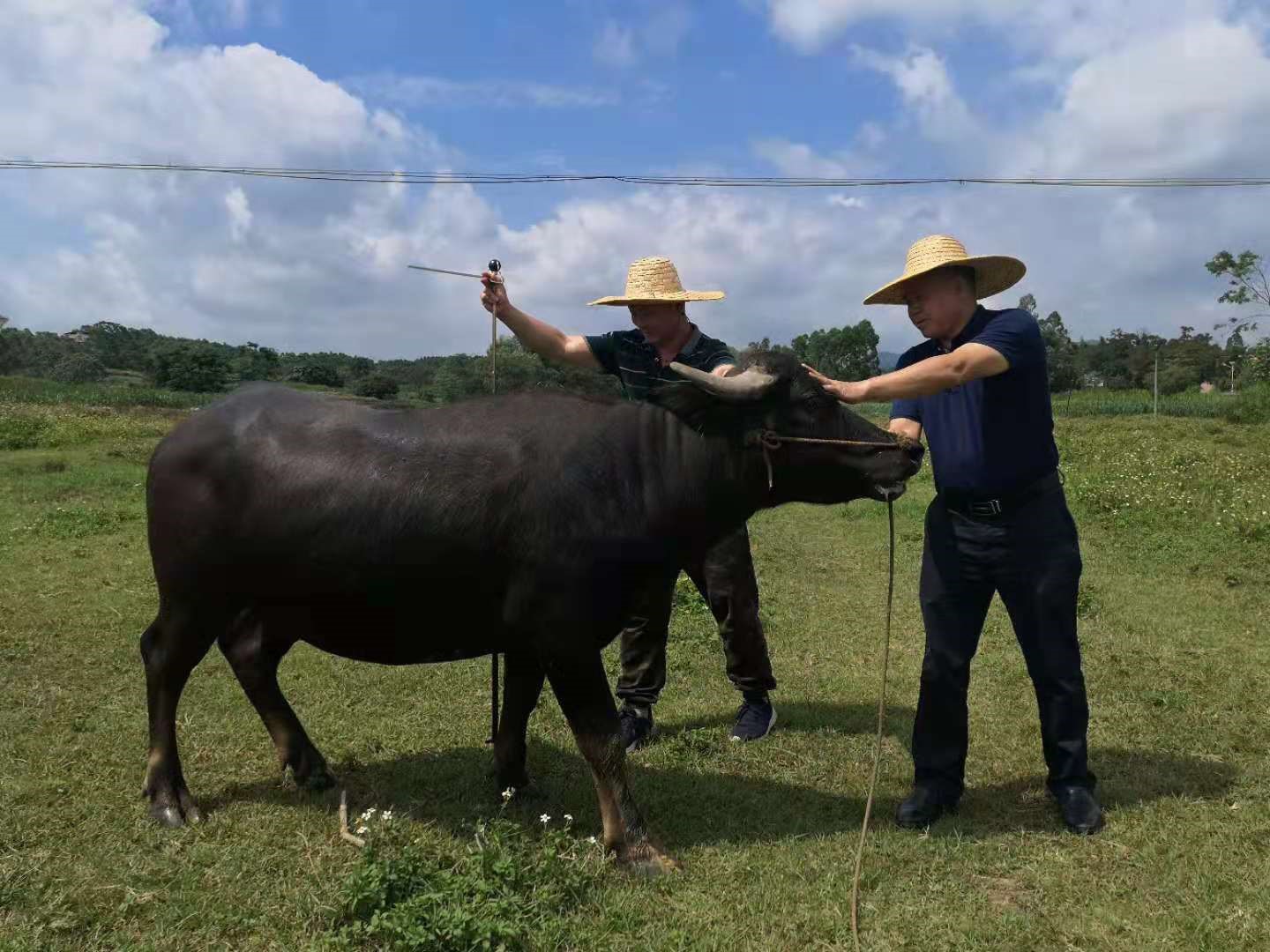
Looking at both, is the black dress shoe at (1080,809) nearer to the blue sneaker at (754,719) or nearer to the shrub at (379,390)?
the blue sneaker at (754,719)

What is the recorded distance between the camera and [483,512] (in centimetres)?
413

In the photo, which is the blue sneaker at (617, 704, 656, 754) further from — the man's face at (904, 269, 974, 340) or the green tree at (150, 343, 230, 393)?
the green tree at (150, 343, 230, 393)

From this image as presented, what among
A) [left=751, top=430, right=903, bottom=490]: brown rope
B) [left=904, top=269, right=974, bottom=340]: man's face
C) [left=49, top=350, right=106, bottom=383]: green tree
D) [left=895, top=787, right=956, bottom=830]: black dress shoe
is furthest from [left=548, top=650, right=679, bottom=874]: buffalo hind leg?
[left=49, top=350, right=106, bottom=383]: green tree

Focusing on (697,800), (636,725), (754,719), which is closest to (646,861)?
(697,800)

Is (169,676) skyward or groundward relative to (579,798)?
skyward

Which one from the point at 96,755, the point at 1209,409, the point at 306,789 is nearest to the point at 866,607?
the point at 306,789

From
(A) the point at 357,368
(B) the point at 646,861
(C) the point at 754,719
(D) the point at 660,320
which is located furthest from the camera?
(A) the point at 357,368

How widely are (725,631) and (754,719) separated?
0.58 meters

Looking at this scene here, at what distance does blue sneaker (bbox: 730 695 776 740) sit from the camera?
18.9 feet

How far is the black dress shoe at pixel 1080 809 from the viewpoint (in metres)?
4.46

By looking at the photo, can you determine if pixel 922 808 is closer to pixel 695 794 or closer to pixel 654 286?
pixel 695 794

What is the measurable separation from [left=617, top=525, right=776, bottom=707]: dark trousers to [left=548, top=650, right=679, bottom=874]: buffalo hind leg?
1.39m

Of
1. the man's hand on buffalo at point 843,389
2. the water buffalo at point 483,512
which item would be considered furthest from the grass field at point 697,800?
the man's hand on buffalo at point 843,389

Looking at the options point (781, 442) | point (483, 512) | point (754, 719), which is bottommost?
point (754, 719)
